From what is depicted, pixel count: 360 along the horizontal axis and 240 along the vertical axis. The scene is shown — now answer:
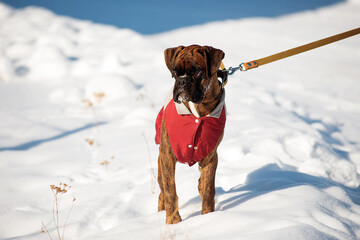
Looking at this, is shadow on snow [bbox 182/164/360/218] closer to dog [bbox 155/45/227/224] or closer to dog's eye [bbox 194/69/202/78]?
dog [bbox 155/45/227/224]

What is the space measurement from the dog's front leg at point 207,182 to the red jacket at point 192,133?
0.12 meters

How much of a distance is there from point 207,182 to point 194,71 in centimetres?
112

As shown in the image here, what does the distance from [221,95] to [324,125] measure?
688 cm

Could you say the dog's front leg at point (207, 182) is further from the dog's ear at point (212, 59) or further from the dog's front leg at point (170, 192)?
the dog's ear at point (212, 59)

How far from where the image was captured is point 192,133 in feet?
7.85

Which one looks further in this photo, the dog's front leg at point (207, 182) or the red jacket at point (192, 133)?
the dog's front leg at point (207, 182)

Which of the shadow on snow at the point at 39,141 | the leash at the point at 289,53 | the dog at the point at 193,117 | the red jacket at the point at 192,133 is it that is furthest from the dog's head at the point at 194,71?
the shadow on snow at the point at 39,141

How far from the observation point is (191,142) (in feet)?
7.88

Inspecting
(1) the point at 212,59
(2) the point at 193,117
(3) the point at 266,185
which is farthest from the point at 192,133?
(3) the point at 266,185

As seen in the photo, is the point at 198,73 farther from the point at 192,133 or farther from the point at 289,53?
the point at 289,53

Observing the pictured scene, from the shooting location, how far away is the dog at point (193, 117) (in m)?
2.07

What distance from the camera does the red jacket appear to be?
2.40 m

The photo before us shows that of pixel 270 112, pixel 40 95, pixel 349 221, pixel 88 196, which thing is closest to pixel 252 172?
pixel 349 221

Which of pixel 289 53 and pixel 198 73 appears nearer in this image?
pixel 198 73
